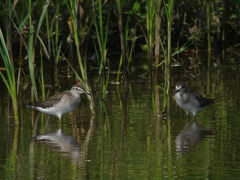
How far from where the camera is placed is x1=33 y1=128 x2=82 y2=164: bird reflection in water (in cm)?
876

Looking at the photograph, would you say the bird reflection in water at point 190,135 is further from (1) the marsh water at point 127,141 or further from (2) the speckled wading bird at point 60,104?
(2) the speckled wading bird at point 60,104

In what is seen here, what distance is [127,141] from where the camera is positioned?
369 inches

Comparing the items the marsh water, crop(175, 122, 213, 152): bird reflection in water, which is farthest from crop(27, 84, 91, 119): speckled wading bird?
crop(175, 122, 213, 152): bird reflection in water

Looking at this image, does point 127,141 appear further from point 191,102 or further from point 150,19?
point 150,19

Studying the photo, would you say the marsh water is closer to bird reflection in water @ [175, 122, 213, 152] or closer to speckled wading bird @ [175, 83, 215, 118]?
bird reflection in water @ [175, 122, 213, 152]

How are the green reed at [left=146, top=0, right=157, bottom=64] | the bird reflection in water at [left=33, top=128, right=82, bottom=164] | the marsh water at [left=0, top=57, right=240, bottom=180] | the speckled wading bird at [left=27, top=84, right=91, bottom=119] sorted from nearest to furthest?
1. the marsh water at [left=0, top=57, right=240, bottom=180]
2. the bird reflection in water at [left=33, top=128, right=82, bottom=164]
3. the speckled wading bird at [left=27, top=84, right=91, bottom=119]
4. the green reed at [left=146, top=0, right=157, bottom=64]

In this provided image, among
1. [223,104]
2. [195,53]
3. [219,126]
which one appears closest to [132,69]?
[195,53]

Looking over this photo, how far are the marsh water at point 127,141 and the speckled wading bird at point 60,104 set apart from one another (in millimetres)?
209

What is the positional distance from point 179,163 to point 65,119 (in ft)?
12.0

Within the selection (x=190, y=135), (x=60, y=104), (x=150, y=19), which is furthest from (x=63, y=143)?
(x=150, y=19)

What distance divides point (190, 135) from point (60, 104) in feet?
7.55

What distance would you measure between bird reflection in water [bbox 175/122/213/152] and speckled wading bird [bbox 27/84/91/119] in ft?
6.19

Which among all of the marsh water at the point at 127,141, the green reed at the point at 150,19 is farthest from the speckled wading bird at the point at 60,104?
the green reed at the point at 150,19

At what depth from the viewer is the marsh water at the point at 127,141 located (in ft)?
25.5
